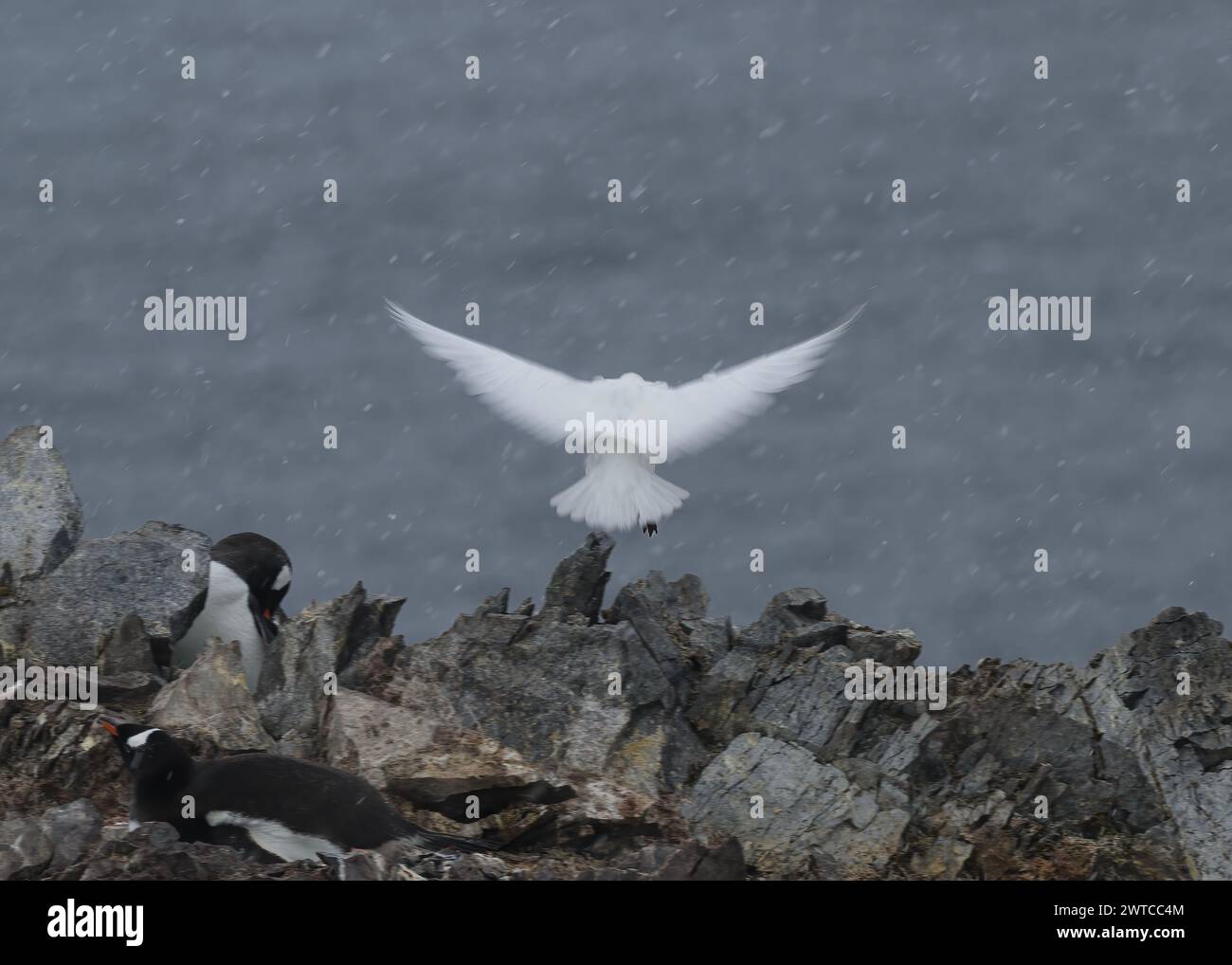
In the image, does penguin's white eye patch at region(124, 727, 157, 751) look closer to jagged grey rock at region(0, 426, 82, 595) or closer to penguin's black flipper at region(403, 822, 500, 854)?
penguin's black flipper at region(403, 822, 500, 854)

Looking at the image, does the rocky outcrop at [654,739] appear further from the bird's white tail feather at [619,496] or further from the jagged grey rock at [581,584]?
the bird's white tail feather at [619,496]

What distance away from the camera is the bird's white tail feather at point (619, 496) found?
22828 mm

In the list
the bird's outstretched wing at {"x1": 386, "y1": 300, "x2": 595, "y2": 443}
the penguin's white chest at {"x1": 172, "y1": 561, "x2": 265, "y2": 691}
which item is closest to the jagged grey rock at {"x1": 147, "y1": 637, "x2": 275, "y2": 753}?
the penguin's white chest at {"x1": 172, "y1": 561, "x2": 265, "y2": 691}

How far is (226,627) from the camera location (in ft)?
79.3

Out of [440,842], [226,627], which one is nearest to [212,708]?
[226,627]

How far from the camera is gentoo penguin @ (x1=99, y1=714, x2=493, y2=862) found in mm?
16859

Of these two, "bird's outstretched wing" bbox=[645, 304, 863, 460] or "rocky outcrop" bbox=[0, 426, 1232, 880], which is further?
"bird's outstretched wing" bbox=[645, 304, 863, 460]

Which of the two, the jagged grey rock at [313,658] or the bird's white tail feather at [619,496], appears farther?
the bird's white tail feather at [619,496]

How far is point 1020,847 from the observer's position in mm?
19266

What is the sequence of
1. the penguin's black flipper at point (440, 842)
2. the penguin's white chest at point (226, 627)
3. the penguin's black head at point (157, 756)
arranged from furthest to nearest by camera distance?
the penguin's white chest at point (226, 627), the penguin's black head at point (157, 756), the penguin's black flipper at point (440, 842)

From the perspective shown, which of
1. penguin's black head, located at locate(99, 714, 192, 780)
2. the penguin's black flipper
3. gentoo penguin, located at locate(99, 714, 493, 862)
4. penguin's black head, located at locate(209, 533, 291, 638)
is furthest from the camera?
penguin's black head, located at locate(209, 533, 291, 638)

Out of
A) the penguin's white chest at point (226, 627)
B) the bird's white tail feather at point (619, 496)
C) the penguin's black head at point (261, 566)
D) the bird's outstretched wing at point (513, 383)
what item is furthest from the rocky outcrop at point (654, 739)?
the bird's outstretched wing at point (513, 383)

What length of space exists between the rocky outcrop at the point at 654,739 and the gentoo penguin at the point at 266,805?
1.13 feet

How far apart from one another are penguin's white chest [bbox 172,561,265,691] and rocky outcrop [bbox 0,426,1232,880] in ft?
3.33
